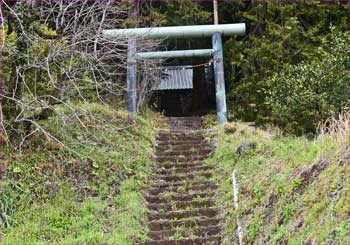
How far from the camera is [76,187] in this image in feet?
27.5

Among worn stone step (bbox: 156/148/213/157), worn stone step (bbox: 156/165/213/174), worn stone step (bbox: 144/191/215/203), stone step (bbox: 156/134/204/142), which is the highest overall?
stone step (bbox: 156/134/204/142)

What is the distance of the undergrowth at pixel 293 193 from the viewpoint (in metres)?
5.11

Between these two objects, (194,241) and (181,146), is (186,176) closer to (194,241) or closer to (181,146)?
(181,146)

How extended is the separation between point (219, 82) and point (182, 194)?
4.61m

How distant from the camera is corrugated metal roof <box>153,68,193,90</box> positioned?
1696 cm

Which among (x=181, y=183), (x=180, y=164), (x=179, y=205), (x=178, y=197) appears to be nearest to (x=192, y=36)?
(x=180, y=164)

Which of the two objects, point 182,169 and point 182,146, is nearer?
point 182,169

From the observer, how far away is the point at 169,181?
9.23 metres

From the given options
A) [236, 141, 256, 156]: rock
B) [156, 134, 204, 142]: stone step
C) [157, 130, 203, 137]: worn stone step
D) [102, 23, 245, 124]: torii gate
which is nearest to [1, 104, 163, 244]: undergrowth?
[156, 134, 204, 142]: stone step

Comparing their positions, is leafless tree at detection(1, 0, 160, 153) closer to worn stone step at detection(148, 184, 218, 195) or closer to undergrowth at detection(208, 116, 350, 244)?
worn stone step at detection(148, 184, 218, 195)

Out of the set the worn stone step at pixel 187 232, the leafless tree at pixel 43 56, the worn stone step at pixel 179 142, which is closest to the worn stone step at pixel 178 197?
the worn stone step at pixel 187 232

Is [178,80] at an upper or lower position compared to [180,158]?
upper

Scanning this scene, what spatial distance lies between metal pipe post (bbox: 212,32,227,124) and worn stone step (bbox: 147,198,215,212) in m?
4.26

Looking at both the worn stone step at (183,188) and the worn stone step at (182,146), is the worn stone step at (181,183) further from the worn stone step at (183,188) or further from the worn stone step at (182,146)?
the worn stone step at (182,146)
